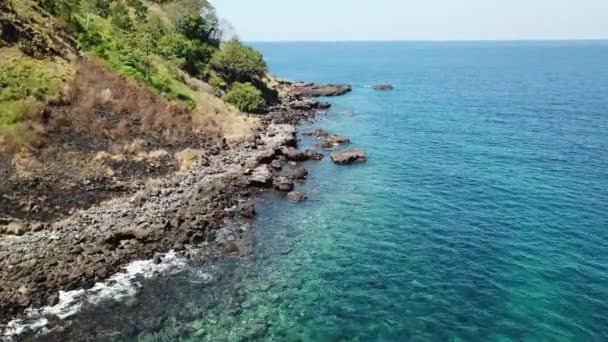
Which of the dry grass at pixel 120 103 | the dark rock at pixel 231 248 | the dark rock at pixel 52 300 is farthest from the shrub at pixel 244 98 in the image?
the dark rock at pixel 52 300

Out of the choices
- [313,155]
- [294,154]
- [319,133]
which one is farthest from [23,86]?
[319,133]

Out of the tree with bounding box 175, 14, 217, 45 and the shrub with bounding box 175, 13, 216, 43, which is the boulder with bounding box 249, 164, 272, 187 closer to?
the tree with bounding box 175, 14, 217, 45

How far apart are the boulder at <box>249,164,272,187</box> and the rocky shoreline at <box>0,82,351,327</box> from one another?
136mm

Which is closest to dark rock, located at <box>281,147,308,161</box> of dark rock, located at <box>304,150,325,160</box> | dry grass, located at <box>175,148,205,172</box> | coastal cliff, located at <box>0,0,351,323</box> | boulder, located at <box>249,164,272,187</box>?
coastal cliff, located at <box>0,0,351,323</box>

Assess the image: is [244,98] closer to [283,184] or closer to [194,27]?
[194,27]

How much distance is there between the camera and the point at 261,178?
6469 centimetres

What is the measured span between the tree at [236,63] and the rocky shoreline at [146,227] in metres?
41.6

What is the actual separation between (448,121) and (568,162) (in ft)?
121

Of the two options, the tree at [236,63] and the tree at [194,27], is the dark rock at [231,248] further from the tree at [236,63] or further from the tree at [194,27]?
the tree at [194,27]

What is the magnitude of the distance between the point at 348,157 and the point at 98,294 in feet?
152

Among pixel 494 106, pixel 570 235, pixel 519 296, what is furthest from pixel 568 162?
pixel 494 106

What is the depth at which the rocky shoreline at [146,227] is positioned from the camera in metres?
39.8

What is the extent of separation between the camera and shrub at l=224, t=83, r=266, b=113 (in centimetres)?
10069

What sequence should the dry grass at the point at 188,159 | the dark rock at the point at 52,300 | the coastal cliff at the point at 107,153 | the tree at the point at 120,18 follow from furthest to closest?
the tree at the point at 120,18 → the dry grass at the point at 188,159 → the coastal cliff at the point at 107,153 → the dark rock at the point at 52,300
